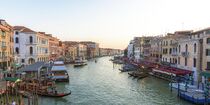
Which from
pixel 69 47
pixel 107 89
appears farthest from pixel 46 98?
pixel 69 47

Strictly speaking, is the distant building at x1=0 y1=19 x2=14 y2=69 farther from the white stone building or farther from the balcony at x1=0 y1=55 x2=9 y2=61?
the white stone building

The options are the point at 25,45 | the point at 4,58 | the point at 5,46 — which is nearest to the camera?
the point at 4,58

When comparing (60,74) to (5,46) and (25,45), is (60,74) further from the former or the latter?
(25,45)

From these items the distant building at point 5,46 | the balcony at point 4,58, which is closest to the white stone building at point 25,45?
the distant building at point 5,46

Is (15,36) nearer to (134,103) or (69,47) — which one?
(134,103)

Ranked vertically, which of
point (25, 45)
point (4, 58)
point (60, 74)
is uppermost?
point (25, 45)

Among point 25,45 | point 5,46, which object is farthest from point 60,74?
point 25,45

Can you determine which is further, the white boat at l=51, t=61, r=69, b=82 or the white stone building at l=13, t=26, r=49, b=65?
the white stone building at l=13, t=26, r=49, b=65

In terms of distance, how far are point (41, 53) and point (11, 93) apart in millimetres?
31563

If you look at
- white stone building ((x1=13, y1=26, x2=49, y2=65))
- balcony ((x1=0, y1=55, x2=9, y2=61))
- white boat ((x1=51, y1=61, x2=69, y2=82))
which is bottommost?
white boat ((x1=51, y1=61, x2=69, y2=82))

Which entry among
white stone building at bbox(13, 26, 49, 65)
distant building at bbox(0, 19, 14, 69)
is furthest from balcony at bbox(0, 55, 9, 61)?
white stone building at bbox(13, 26, 49, 65)

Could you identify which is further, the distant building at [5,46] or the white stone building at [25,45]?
the white stone building at [25,45]

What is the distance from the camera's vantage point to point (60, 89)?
30.1 metres

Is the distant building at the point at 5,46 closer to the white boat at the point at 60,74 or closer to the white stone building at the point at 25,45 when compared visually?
the white stone building at the point at 25,45
